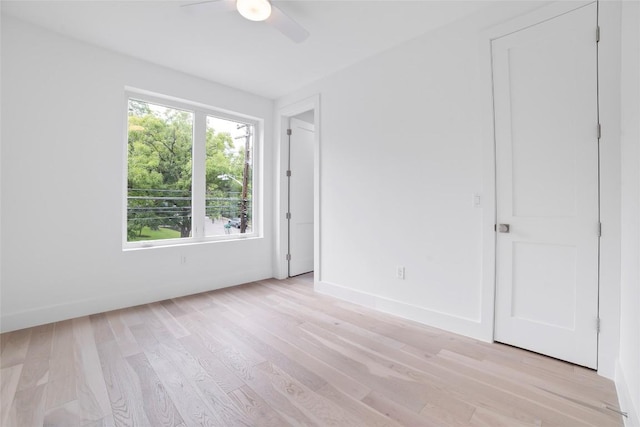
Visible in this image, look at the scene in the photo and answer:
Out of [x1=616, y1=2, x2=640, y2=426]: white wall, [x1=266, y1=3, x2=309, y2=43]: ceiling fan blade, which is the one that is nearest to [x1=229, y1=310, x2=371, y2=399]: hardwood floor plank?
[x1=616, y1=2, x2=640, y2=426]: white wall

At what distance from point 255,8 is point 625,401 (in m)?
3.18

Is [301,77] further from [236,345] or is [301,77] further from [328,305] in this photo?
[236,345]

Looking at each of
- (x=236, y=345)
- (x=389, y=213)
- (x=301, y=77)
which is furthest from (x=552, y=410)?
(x=301, y=77)

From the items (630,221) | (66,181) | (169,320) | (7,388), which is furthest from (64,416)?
(630,221)

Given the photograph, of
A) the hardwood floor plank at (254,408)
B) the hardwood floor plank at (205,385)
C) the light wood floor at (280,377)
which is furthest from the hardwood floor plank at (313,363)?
the hardwood floor plank at (205,385)

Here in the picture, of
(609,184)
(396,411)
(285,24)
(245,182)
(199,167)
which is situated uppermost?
(285,24)

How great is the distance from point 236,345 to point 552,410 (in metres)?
2.01

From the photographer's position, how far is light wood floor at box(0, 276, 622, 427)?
1.44 metres

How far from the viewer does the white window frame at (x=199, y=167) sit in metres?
3.06

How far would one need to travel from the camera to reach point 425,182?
2.56 meters

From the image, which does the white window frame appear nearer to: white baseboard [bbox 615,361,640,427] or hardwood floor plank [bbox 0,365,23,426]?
hardwood floor plank [bbox 0,365,23,426]

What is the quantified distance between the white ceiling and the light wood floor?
2.50 meters

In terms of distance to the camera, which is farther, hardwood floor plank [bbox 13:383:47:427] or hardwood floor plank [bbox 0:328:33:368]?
hardwood floor plank [bbox 0:328:33:368]

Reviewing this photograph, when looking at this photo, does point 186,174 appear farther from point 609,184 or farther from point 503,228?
point 609,184
